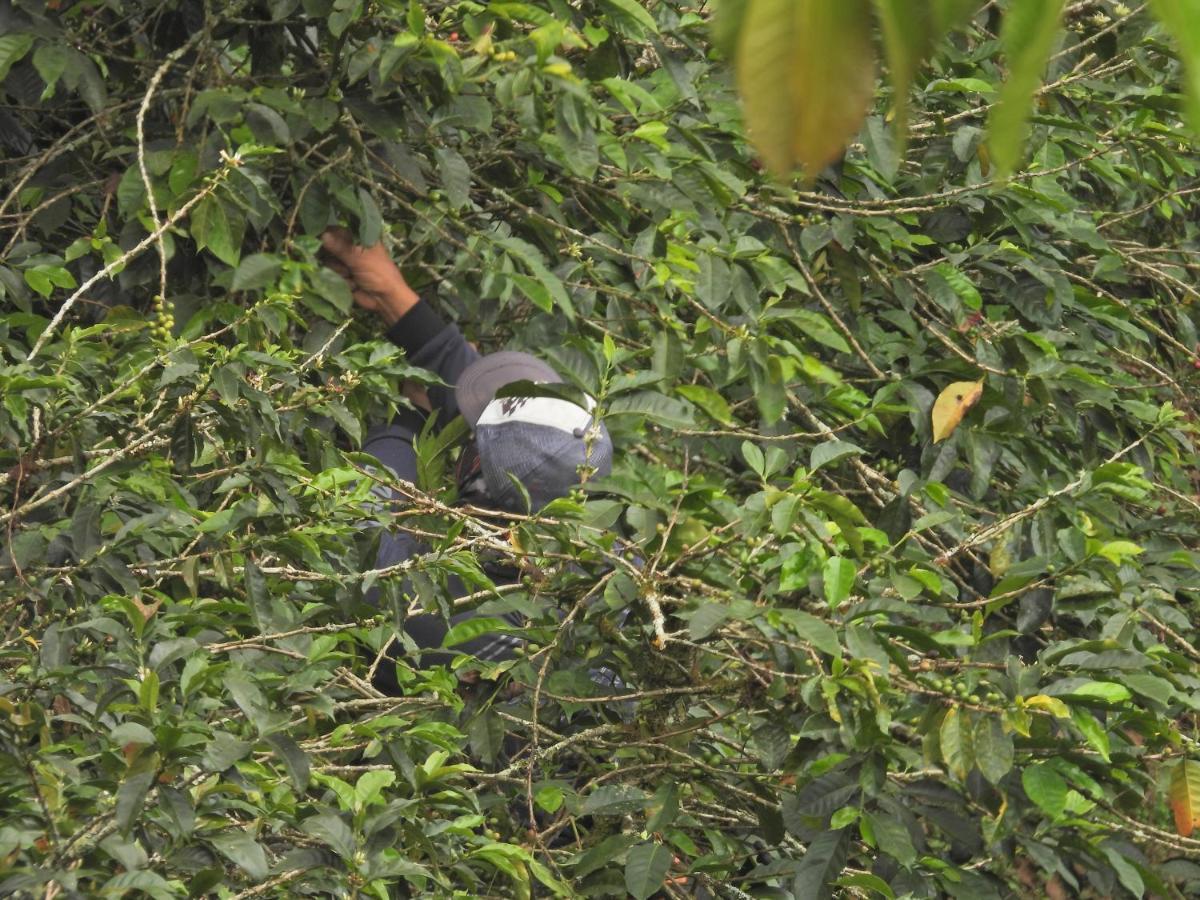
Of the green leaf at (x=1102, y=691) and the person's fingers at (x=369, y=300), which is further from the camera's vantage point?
the person's fingers at (x=369, y=300)

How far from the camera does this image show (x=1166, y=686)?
249 centimetres

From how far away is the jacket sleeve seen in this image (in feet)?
11.5

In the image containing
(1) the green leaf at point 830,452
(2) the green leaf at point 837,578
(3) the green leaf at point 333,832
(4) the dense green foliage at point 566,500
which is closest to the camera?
(3) the green leaf at point 333,832

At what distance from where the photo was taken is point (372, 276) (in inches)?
139

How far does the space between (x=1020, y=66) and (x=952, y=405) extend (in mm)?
3038

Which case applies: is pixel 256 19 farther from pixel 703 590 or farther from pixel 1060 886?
pixel 1060 886

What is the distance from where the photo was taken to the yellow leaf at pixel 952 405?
3.55 m

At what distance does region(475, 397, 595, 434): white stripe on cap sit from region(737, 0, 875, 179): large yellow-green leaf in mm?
2202

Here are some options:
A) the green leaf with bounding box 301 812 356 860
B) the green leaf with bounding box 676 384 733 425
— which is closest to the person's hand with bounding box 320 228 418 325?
the green leaf with bounding box 676 384 733 425

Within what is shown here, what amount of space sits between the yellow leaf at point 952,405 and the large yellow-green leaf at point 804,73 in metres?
3.02

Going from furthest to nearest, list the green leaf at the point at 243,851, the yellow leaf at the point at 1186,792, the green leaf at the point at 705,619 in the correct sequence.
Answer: the yellow leaf at the point at 1186,792
the green leaf at the point at 705,619
the green leaf at the point at 243,851

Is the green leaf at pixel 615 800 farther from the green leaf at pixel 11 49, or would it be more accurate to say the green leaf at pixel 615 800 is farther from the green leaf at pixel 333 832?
the green leaf at pixel 11 49

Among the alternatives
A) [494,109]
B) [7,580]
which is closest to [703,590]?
[7,580]

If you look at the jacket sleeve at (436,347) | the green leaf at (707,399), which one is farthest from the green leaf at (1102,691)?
the jacket sleeve at (436,347)
